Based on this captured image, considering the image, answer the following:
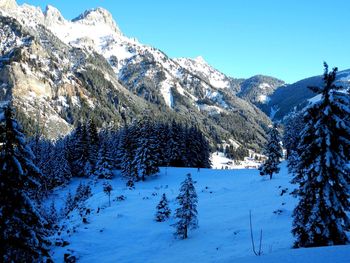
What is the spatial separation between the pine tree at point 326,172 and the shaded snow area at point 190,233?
2.49 m

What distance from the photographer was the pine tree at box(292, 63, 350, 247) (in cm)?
1764

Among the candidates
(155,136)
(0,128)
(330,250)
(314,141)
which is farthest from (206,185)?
(330,250)

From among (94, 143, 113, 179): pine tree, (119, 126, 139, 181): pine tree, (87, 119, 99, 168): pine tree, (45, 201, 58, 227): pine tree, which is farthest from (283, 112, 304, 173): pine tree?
(87, 119, 99, 168): pine tree

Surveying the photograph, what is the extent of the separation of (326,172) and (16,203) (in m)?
16.5

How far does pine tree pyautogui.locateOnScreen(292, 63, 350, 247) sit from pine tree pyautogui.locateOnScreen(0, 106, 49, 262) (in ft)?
46.5

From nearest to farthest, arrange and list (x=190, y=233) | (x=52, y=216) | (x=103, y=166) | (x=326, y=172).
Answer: (x=326, y=172), (x=190, y=233), (x=52, y=216), (x=103, y=166)

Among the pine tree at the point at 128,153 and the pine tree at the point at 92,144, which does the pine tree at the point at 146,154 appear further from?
the pine tree at the point at 92,144

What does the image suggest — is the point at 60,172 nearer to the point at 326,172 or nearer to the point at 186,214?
the point at 186,214

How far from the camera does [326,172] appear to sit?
1830 centimetres

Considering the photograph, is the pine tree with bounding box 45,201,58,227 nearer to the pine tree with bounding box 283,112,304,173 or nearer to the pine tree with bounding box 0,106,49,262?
the pine tree with bounding box 0,106,49,262

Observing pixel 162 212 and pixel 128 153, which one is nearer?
pixel 162 212

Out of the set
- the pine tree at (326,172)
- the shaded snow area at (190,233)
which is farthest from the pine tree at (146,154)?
the pine tree at (326,172)

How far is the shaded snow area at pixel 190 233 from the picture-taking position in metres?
24.7

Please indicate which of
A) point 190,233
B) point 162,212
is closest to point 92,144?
point 162,212
